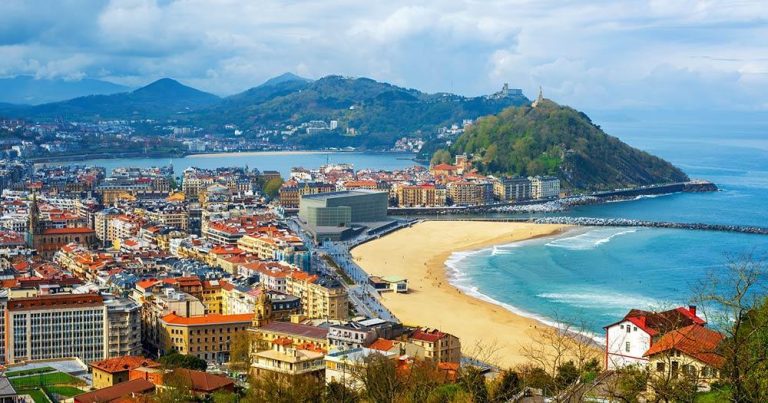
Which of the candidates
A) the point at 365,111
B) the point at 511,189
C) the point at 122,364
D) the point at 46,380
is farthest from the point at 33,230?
the point at 365,111

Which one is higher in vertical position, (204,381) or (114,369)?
(204,381)

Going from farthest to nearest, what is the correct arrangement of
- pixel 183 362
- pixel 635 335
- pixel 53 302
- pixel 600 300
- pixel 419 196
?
pixel 419 196
pixel 600 300
pixel 53 302
pixel 183 362
pixel 635 335

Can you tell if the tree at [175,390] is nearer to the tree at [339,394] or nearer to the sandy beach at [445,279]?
the tree at [339,394]

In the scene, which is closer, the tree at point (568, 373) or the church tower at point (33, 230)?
the tree at point (568, 373)

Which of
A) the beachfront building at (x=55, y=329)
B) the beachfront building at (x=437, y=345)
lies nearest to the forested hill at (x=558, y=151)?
the beachfront building at (x=437, y=345)

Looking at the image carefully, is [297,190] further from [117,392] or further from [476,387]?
[476,387]

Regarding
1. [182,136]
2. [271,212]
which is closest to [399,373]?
[271,212]
